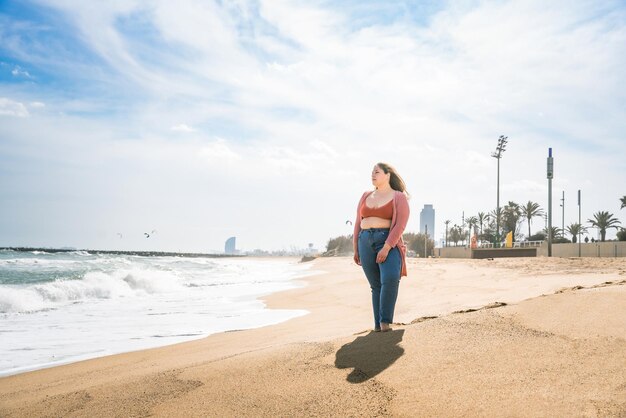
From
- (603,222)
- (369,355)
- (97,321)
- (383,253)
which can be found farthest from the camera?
(603,222)

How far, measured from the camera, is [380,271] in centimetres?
397

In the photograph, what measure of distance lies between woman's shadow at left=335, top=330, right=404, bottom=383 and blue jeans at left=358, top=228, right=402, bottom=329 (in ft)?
1.30

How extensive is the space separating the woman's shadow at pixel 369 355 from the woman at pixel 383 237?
1.52ft

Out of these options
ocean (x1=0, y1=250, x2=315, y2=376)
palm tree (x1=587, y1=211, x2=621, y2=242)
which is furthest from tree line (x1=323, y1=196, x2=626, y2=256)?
ocean (x1=0, y1=250, x2=315, y2=376)

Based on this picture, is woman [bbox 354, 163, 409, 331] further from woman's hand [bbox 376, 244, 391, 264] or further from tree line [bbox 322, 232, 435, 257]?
tree line [bbox 322, 232, 435, 257]

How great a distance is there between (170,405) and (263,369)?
2.03ft

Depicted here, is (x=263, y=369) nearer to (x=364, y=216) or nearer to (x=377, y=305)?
(x=377, y=305)

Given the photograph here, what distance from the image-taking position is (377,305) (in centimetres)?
407

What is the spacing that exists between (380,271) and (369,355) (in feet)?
3.79

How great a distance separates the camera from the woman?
385 centimetres

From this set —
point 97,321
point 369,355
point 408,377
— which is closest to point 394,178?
point 369,355

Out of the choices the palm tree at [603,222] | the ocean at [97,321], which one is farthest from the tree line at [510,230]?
the ocean at [97,321]

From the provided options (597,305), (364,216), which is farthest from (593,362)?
(364,216)

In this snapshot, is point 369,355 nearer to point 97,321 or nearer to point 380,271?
point 380,271
